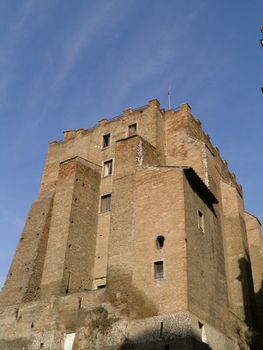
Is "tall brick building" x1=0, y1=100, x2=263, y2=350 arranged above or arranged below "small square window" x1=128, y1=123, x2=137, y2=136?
below

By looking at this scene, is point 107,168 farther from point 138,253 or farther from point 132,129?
point 138,253

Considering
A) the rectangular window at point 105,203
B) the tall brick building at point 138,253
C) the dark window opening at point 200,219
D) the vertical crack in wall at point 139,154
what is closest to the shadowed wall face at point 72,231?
the tall brick building at point 138,253

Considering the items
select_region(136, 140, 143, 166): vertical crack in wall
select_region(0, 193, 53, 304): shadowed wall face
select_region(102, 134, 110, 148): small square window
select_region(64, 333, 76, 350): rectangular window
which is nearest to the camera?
select_region(64, 333, 76, 350): rectangular window

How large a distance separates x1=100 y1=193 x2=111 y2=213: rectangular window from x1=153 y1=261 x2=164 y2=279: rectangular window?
Answer: 20.0 feet

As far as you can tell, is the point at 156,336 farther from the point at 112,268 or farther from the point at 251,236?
the point at 251,236

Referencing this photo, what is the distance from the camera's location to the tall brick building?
59.3ft

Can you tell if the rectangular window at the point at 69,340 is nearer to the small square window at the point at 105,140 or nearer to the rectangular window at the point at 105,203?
the rectangular window at the point at 105,203

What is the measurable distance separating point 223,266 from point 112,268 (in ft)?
20.8

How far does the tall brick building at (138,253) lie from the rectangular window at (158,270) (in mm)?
60

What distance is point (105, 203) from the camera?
24641mm

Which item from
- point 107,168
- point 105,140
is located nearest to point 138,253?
point 107,168

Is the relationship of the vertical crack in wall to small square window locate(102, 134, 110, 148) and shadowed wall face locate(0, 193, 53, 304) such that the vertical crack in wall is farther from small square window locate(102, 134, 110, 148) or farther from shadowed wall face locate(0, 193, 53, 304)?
shadowed wall face locate(0, 193, 53, 304)

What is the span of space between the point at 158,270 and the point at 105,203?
22.5 feet

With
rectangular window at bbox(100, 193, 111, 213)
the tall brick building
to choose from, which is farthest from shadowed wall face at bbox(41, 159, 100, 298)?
rectangular window at bbox(100, 193, 111, 213)
